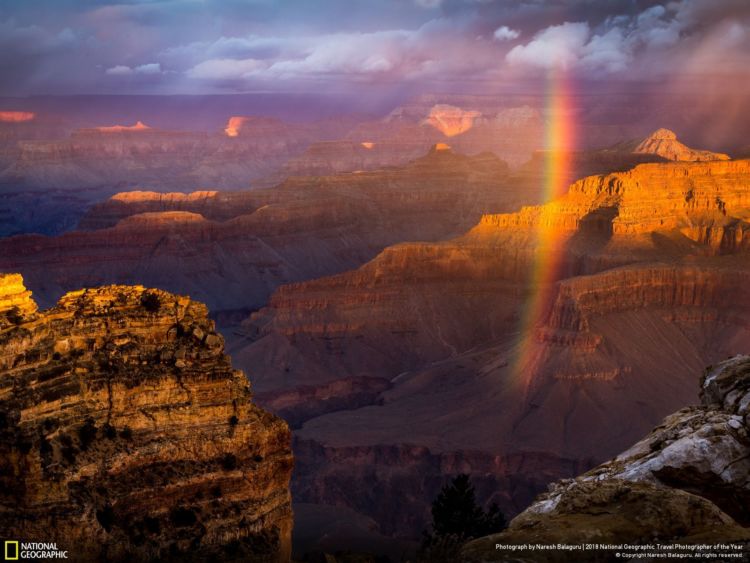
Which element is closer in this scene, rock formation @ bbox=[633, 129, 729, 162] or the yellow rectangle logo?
the yellow rectangle logo

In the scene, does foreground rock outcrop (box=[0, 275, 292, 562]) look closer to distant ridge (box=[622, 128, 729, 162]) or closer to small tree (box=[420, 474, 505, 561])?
small tree (box=[420, 474, 505, 561])

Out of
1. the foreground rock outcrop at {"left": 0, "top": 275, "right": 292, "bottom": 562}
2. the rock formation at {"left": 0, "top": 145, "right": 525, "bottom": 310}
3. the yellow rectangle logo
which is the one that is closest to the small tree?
the foreground rock outcrop at {"left": 0, "top": 275, "right": 292, "bottom": 562}

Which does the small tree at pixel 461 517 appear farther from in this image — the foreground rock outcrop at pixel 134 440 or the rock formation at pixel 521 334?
the rock formation at pixel 521 334

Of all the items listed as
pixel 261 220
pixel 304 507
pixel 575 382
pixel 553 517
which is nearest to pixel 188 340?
pixel 553 517

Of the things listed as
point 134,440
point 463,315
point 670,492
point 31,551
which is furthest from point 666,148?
point 31,551

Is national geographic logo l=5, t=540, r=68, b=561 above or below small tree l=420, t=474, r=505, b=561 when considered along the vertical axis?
above

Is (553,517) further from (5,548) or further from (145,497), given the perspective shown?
(5,548)
